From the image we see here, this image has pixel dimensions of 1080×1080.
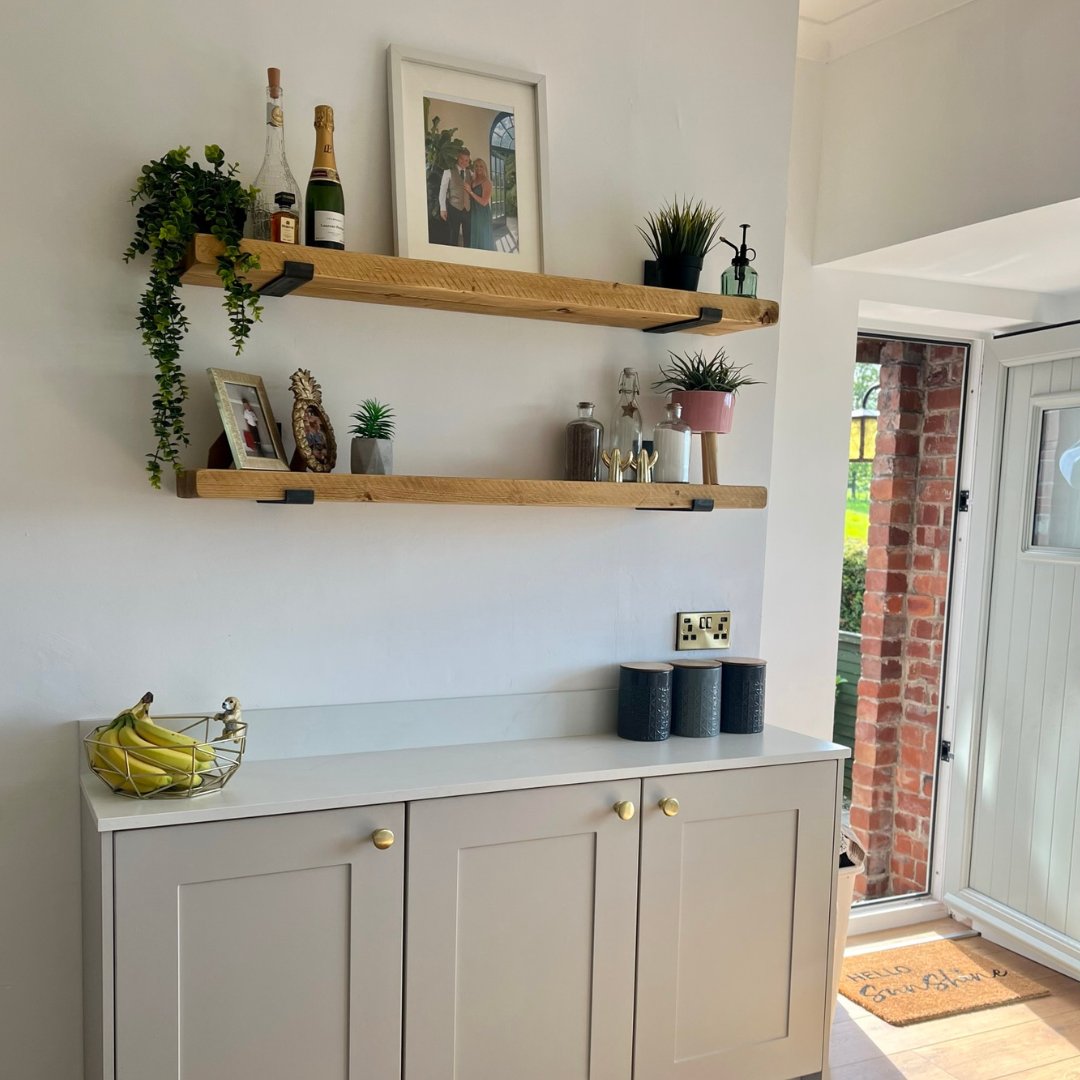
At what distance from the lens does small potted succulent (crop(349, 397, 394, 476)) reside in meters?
2.02

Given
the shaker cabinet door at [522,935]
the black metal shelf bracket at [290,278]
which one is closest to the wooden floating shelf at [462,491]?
the black metal shelf bracket at [290,278]

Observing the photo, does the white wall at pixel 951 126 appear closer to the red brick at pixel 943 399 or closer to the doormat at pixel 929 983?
the red brick at pixel 943 399

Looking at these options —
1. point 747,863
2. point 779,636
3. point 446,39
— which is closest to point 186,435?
point 446,39

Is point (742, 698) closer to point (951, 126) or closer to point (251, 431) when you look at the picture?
point (251, 431)

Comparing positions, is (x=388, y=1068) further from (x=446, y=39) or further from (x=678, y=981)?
(x=446, y=39)

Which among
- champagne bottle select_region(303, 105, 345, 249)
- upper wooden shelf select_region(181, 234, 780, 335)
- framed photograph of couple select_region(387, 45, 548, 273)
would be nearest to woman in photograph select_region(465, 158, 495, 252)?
framed photograph of couple select_region(387, 45, 548, 273)

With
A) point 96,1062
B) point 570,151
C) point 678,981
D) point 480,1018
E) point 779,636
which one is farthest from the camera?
point 779,636

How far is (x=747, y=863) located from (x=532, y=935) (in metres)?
0.50

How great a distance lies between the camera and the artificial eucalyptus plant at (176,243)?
181 cm

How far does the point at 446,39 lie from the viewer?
2180mm

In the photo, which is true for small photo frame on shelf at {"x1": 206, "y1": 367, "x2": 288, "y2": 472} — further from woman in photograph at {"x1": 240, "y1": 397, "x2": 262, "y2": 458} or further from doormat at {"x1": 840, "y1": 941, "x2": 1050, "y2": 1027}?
doormat at {"x1": 840, "y1": 941, "x2": 1050, "y2": 1027}

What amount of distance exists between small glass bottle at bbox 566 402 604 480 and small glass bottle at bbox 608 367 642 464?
7 centimetres

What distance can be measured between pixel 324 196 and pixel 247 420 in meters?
0.44

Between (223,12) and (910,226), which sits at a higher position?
(223,12)
